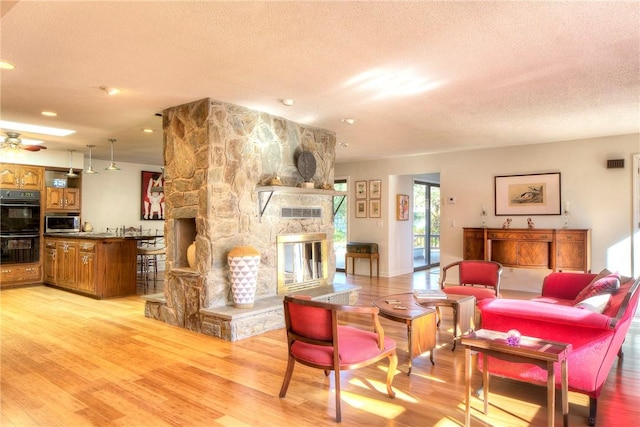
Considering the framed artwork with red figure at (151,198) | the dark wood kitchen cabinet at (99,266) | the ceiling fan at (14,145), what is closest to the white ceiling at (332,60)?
the ceiling fan at (14,145)

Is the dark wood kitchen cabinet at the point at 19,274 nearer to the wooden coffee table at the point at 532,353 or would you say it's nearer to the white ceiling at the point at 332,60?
the white ceiling at the point at 332,60

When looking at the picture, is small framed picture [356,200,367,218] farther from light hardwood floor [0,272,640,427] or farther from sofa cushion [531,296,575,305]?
sofa cushion [531,296,575,305]

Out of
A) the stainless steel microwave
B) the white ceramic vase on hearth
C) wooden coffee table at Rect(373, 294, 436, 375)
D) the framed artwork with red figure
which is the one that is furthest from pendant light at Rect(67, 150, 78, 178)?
wooden coffee table at Rect(373, 294, 436, 375)

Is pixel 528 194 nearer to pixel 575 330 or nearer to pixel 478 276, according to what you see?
pixel 478 276

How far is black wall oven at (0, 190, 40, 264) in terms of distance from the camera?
7.18 m

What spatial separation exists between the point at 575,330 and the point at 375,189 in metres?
6.52

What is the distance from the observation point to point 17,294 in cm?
677

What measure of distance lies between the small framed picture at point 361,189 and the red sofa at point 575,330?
244 inches

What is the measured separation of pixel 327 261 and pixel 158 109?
3004 millimetres

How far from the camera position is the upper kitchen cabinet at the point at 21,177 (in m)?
7.24

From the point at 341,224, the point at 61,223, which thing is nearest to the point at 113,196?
the point at 61,223

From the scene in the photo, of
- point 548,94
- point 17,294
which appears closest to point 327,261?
point 548,94

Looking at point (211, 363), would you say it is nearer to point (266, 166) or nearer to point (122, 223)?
point (266, 166)

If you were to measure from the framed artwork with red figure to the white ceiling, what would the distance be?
13.7ft
